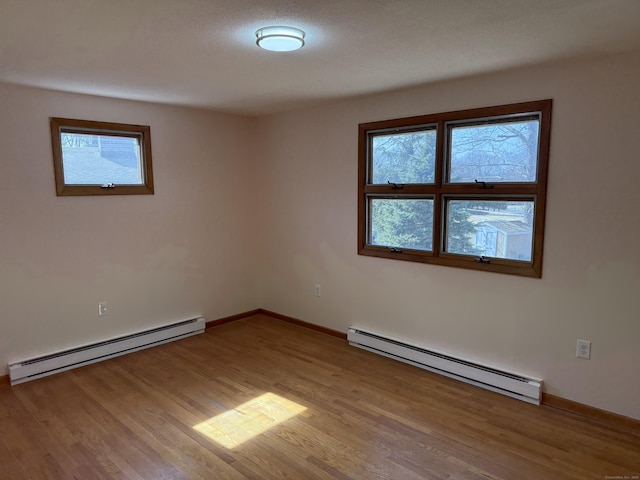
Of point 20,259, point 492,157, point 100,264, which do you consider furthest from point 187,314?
point 492,157

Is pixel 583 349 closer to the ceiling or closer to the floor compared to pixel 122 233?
closer to the floor

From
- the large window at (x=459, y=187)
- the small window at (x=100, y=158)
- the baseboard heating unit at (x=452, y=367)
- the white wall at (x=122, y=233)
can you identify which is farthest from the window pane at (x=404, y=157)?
the small window at (x=100, y=158)

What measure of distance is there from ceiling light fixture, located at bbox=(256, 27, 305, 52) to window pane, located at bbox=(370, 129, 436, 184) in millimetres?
1529

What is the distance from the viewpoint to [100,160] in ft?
11.7

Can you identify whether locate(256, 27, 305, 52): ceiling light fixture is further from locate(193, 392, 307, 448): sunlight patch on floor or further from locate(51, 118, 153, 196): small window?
locate(193, 392, 307, 448): sunlight patch on floor

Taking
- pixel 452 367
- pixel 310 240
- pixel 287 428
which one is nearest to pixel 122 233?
pixel 310 240

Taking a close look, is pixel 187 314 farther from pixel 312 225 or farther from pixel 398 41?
pixel 398 41

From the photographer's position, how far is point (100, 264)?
3.59 m

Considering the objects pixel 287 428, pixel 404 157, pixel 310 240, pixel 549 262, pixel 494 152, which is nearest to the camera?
pixel 287 428

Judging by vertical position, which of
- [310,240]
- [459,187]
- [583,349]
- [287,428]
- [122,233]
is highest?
[459,187]

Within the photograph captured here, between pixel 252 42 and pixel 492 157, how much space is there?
6.10 feet

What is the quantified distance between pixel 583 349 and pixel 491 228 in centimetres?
99

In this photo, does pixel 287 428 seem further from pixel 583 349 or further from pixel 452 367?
pixel 583 349

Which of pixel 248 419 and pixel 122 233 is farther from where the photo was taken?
pixel 122 233
